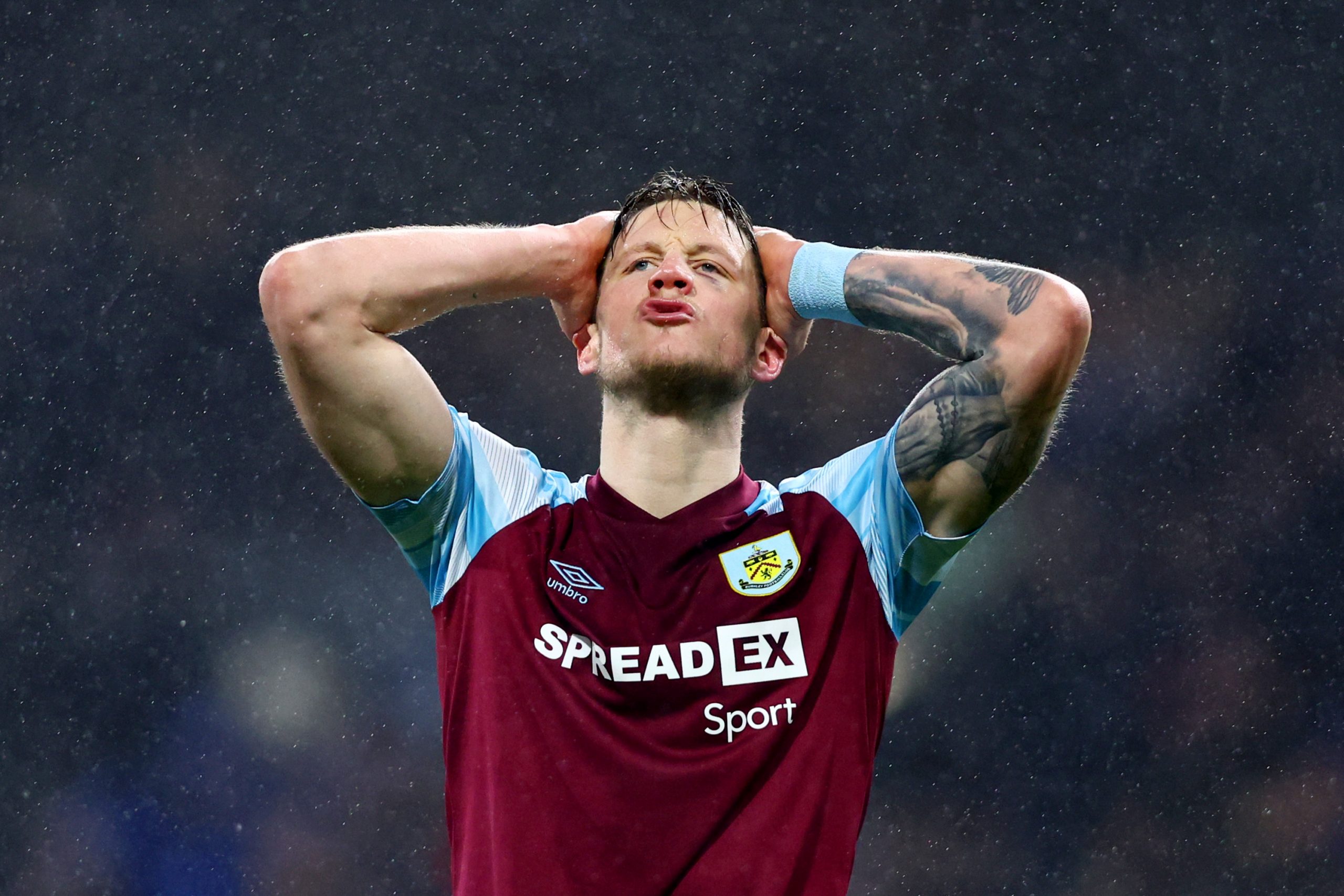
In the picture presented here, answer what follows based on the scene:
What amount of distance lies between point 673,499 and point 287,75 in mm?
2231

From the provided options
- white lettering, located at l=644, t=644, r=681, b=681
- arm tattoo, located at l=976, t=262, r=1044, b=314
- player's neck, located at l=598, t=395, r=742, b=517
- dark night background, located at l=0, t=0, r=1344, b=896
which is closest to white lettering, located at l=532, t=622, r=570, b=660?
white lettering, located at l=644, t=644, r=681, b=681

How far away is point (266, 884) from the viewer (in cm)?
341

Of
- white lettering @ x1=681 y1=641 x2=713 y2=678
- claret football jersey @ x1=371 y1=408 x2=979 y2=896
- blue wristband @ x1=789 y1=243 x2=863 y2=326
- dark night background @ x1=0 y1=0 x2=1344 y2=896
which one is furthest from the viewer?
dark night background @ x1=0 y1=0 x2=1344 y2=896

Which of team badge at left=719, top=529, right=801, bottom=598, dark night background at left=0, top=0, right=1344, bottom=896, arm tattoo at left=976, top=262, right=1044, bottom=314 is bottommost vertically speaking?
dark night background at left=0, top=0, right=1344, bottom=896

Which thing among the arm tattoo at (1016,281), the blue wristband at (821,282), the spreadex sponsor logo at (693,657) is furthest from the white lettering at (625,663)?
the arm tattoo at (1016,281)

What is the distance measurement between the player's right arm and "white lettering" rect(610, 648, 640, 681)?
1.15 feet

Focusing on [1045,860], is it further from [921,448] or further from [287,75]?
[287,75]

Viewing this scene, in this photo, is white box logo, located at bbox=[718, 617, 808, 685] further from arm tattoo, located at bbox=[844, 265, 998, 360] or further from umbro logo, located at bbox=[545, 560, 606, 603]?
arm tattoo, located at bbox=[844, 265, 998, 360]

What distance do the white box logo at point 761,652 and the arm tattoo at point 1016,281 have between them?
520 millimetres

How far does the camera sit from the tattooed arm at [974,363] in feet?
5.79

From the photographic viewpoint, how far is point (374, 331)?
1812 millimetres

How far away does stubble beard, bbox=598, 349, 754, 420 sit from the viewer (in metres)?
1.94

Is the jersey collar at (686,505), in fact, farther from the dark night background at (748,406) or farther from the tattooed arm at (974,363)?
the dark night background at (748,406)

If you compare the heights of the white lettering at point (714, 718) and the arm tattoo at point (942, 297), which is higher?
the arm tattoo at point (942, 297)
